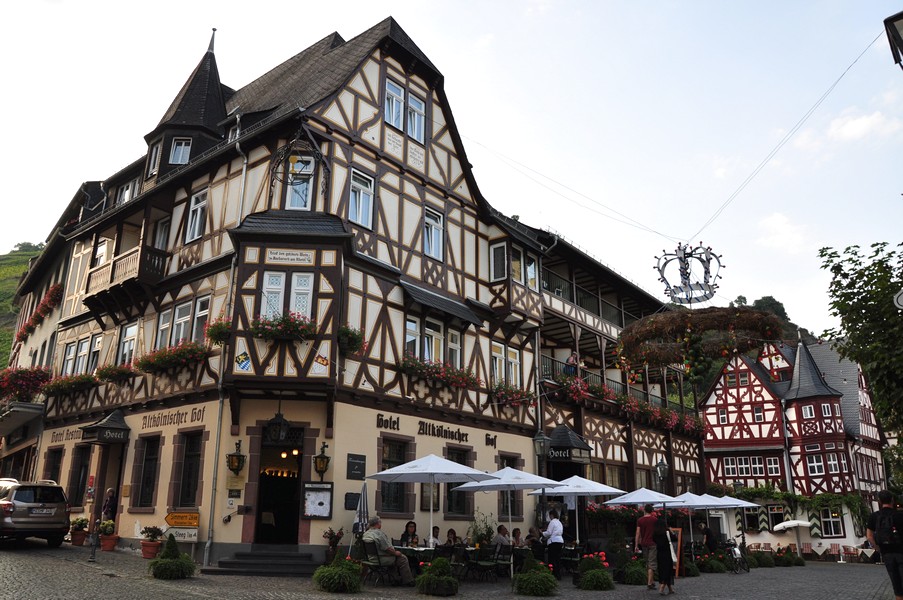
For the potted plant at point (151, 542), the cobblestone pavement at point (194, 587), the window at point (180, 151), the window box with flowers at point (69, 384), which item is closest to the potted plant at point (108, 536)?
the cobblestone pavement at point (194, 587)

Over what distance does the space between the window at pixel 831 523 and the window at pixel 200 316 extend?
4064 centimetres

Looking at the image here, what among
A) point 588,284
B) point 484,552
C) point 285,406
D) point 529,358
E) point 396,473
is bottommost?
point 484,552

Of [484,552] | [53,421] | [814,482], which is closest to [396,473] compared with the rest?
[484,552]

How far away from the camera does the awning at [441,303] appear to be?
2044cm

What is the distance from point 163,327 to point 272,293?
5.24 meters

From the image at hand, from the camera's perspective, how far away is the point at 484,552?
55.4 ft

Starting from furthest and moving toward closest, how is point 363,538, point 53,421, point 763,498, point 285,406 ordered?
point 763,498 < point 53,421 < point 285,406 < point 363,538

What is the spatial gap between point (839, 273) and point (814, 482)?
141ft

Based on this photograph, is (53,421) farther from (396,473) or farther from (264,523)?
(396,473)

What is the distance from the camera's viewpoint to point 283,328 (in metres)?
17.0

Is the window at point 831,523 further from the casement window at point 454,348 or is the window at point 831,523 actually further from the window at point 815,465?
the casement window at point 454,348

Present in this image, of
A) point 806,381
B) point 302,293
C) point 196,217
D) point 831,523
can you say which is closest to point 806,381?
point 806,381

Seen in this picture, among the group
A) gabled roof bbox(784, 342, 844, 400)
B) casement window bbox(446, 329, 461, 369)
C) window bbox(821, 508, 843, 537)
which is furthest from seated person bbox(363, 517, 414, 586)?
gabled roof bbox(784, 342, 844, 400)

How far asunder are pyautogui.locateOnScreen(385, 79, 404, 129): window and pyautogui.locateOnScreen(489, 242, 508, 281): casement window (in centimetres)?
522
